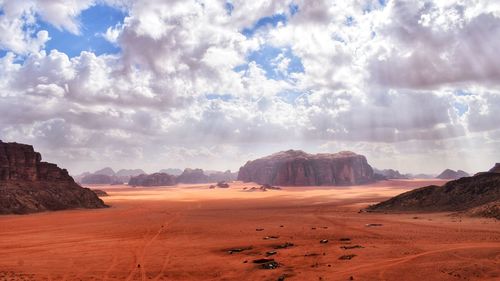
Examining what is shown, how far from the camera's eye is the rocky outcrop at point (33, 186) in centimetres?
5603

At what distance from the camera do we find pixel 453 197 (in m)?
49.5

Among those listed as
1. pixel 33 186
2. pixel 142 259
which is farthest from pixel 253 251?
pixel 33 186

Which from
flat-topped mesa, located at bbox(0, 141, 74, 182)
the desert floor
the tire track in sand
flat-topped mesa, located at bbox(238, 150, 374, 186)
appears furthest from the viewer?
flat-topped mesa, located at bbox(238, 150, 374, 186)

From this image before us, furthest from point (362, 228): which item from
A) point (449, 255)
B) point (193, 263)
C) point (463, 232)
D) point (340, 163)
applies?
point (340, 163)

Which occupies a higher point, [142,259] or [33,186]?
[33,186]

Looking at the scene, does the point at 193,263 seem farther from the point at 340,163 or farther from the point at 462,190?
the point at 340,163

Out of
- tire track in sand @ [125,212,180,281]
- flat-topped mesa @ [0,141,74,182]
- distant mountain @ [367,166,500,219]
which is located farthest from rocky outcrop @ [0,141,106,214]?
distant mountain @ [367,166,500,219]

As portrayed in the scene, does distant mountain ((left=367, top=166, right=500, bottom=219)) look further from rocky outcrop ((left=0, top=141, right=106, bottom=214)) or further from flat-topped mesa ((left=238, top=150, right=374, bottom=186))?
flat-topped mesa ((left=238, top=150, right=374, bottom=186))

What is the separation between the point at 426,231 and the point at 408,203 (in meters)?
23.0

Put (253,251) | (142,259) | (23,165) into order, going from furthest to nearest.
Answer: (23,165) < (253,251) < (142,259)

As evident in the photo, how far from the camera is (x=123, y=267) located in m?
21.3

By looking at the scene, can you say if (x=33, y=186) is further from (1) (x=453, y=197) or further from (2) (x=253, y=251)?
(1) (x=453, y=197)

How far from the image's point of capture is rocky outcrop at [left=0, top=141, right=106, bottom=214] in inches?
2206

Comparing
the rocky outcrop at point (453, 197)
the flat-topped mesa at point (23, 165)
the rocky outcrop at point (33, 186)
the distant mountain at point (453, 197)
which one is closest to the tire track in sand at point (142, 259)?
the rocky outcrop at point (33, 186)
